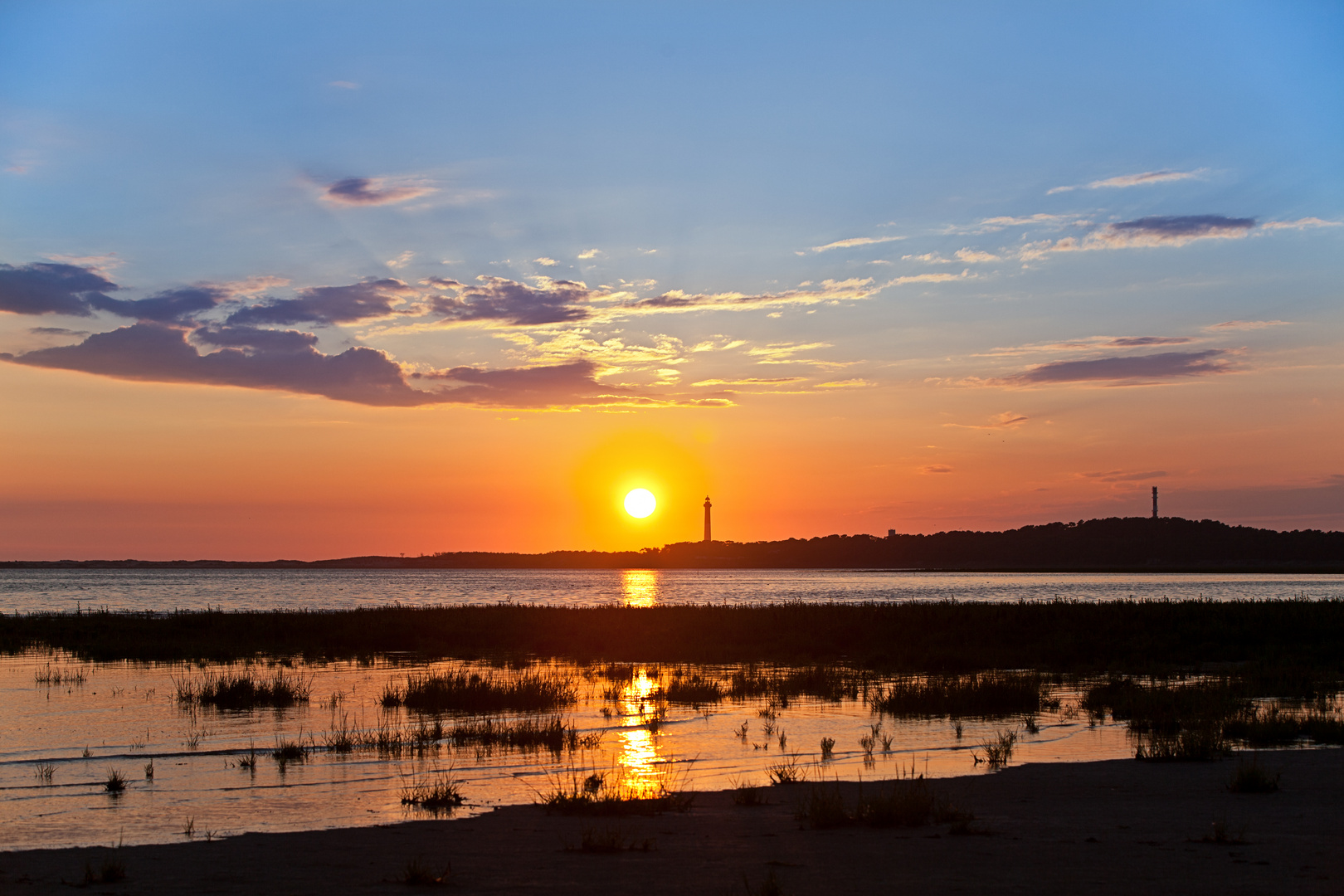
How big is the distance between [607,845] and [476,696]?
46.1 feet

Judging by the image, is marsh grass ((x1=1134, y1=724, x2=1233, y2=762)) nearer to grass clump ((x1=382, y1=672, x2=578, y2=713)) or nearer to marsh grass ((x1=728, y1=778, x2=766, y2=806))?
marsh grass ((x1=728, y1=778, x2=766, y2=806))

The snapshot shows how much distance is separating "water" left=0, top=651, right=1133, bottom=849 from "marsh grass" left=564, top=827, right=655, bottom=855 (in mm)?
2484

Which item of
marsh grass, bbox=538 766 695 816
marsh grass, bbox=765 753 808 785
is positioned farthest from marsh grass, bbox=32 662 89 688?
marsh grass, bbox=765 753 808 785

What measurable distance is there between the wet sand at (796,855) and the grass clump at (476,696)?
11035 mm

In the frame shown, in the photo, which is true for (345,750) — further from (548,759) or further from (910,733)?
(910,733)

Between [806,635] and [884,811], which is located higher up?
[884,811]

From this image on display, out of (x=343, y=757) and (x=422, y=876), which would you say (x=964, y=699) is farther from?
(x=422, y=876)

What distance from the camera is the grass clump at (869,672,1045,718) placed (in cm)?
2248

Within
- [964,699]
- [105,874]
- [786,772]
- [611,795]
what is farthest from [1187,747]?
[105,874]

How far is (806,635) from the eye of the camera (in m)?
41.3

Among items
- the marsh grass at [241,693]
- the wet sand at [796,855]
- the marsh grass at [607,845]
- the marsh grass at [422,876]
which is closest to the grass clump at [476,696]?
the marsh grass at [241,693]

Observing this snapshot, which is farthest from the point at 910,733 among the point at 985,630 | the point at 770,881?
the point at 985,630

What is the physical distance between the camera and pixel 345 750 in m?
17.3

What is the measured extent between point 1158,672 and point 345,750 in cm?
2336
